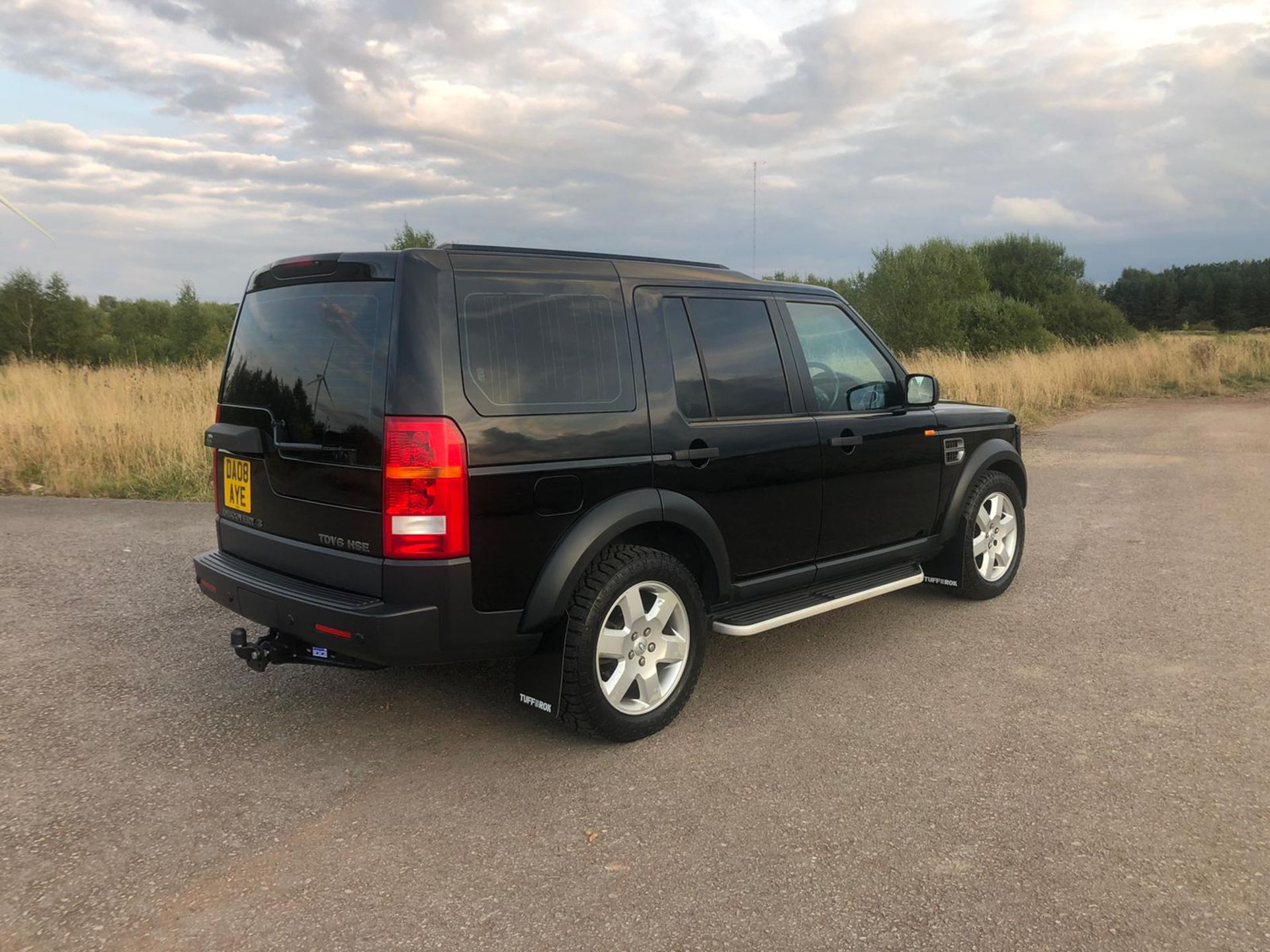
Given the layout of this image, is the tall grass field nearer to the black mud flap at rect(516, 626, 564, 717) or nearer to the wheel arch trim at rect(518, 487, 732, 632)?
the black mud flap at rect(516, 626, 564, 717)

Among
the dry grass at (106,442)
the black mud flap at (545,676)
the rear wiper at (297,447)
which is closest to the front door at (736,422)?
the black mud flap at (545,676)

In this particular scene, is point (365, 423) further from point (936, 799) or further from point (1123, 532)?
point (1123, 532)

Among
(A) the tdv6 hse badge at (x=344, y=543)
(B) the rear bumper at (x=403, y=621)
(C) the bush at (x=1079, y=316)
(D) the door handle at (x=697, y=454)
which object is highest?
(C) the bush at (x=1079, y=316)

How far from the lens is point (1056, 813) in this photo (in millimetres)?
3006

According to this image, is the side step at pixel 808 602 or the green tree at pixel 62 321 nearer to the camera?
the side step at pixel 808 602

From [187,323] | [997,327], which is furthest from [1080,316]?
[187,323]

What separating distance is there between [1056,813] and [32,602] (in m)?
5.71

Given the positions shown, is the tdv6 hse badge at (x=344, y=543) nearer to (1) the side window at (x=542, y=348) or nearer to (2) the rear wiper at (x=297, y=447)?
(2) the rear wiper at (x=297, y=447)

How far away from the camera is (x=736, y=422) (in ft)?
13.1

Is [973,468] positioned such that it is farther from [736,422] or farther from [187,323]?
[187,323]

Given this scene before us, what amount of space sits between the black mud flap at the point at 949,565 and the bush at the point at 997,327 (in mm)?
30095

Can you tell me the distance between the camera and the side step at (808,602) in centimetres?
392

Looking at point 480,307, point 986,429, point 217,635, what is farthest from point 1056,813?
point 217,635

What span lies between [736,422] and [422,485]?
1539mm
